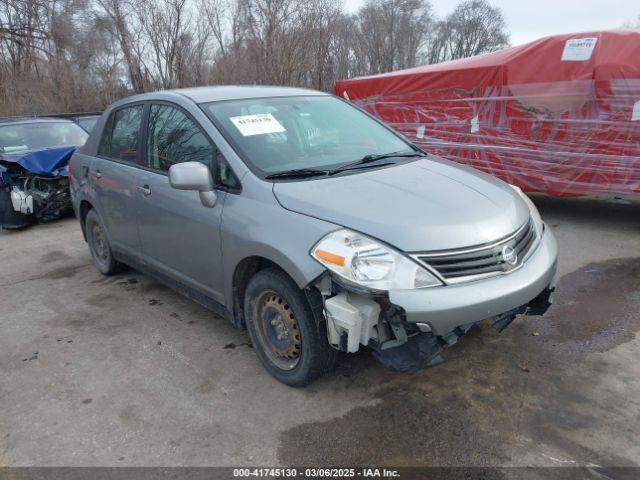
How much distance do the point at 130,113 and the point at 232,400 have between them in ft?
8.85

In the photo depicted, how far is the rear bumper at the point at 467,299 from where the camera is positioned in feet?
7.88

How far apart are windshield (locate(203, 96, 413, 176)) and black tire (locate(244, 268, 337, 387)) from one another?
72 centimetres

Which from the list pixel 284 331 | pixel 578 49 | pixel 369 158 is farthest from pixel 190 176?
pixel 578 49

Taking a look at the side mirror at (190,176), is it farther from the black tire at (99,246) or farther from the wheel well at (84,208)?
the wheel well at (84,208)

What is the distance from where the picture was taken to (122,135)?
439 centimetres

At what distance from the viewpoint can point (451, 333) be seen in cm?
262

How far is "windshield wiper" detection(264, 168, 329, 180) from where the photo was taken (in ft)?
10.0

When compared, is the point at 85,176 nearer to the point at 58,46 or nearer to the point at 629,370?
A: the point at 629,370

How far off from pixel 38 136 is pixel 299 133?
264 inches

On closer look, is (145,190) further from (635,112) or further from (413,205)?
(635,112)

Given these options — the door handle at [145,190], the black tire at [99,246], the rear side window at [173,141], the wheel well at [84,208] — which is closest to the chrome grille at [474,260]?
the rear side window at [173,141]

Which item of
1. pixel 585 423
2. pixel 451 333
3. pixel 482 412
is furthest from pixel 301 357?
pixel 585 423

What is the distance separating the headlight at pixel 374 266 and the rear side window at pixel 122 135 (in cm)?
238

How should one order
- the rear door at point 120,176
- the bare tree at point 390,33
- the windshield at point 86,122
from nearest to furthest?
1. the rear door at point 120,176
2. the windshield at point 86,122
3. the bare tree at point 390,33
